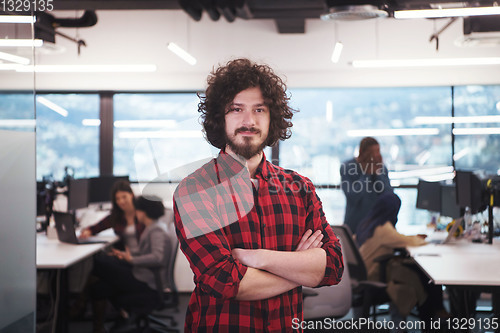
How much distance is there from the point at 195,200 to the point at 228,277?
34 centimetres

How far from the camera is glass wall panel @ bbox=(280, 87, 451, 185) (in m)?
2.99

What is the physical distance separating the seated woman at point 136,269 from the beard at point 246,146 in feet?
4.68

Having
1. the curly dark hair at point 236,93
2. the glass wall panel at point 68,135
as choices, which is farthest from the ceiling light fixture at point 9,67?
the glass wall panel at point 68,135

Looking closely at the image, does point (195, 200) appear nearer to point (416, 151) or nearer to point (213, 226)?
point (213, 226)

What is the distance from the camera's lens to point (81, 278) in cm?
362

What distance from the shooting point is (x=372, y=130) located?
3.66m

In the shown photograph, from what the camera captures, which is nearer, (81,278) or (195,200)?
(195,200)

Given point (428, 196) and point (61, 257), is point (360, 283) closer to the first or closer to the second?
point (428, 196)

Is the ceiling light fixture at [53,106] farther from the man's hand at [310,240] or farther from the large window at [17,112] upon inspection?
the man's hand at [310,240]

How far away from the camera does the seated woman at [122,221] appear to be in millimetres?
3699

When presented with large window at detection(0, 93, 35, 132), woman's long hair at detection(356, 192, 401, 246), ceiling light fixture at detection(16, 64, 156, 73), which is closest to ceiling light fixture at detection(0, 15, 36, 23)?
large window at detection(0, 93, 35, 132)

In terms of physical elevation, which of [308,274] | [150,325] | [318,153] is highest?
[318,153]

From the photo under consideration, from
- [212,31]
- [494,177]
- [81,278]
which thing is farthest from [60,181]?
[494,177]

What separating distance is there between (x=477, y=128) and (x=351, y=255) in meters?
1.21
